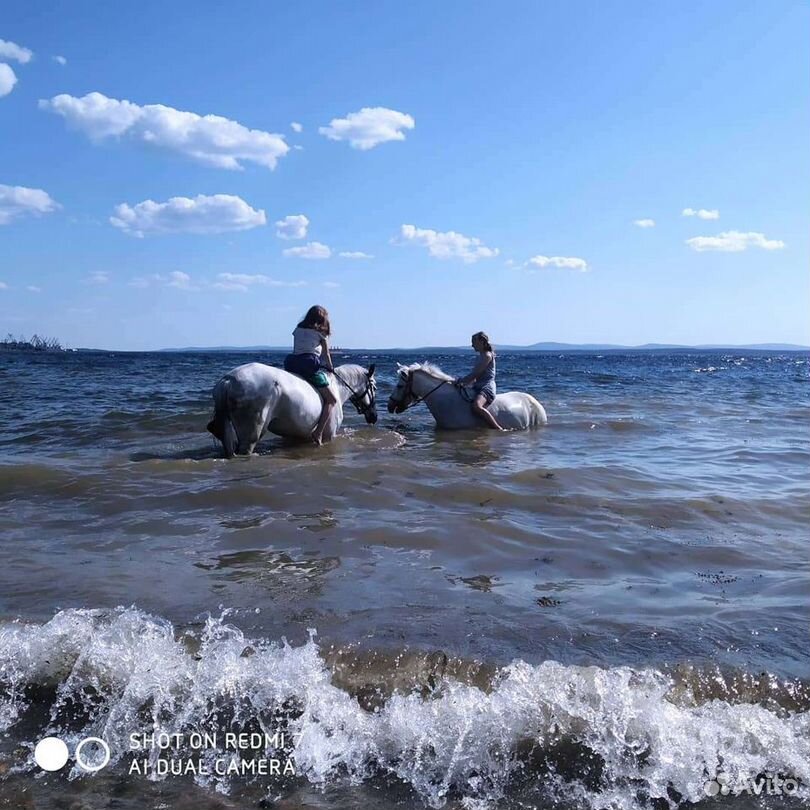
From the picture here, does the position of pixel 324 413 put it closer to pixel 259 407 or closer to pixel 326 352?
pixel 326 352

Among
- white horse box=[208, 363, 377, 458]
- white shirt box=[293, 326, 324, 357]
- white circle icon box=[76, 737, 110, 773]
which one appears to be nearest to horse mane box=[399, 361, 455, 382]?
white horse box=[208, 363, 377, 458]

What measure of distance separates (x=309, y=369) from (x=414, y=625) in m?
6.55

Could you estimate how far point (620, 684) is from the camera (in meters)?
3.40

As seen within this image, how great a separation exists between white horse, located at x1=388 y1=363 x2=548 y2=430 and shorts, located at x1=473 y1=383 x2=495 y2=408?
100mm

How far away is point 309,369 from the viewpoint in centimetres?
1027

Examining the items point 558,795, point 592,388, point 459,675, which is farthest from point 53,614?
point 592,388

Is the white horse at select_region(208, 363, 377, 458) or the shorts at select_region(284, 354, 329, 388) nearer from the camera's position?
the white horse at select_region(208, 363, 377, 458)

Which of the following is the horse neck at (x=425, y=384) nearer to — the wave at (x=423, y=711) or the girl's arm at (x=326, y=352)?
the girl's arm at (x=326, y=352)

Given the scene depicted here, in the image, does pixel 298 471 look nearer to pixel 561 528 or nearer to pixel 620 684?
pixel 561 528

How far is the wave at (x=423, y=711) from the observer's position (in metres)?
2.93

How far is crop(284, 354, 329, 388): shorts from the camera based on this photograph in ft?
33.6

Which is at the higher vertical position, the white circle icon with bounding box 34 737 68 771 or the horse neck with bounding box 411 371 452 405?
the horse neck with bounding box 411 371 452 405

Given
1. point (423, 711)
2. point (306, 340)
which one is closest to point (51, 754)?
point (423, 711)

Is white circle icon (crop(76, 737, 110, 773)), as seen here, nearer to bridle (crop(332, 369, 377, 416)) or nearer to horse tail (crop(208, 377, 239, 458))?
horse tail (crop(208, 377, 239, 458))
